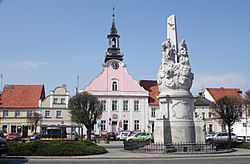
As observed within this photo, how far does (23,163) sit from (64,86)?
50301 mm

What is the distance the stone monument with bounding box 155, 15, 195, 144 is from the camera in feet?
86.2

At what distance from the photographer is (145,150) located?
1007 inches

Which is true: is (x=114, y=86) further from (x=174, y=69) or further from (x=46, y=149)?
(x=46, y=149)

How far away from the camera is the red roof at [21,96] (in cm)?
6894

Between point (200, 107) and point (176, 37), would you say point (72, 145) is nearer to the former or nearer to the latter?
point (176, 37)

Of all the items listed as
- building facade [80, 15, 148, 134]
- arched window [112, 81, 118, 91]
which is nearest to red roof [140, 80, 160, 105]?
building facade [80, 15, 148, 134]

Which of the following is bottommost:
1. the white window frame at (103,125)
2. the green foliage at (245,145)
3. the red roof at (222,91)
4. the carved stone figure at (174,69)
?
the green foliage at (245,145)

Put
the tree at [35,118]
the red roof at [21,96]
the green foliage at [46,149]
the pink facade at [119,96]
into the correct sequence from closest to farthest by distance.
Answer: the green foliage at [46,149] < the tree at [35,118] < the red roof at [21,96] < the pink facade at [119,96]

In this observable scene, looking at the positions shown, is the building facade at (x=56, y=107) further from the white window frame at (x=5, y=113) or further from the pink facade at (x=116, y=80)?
the white window frame at (x=5, y=113)

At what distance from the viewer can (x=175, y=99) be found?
26.7 m

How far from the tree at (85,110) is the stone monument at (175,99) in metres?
22.8

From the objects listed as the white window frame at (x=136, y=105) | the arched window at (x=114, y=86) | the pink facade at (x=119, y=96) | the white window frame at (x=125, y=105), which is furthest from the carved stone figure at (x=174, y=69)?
the white window frame at (x=136, y=105)

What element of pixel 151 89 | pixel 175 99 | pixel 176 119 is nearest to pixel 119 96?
pixel 151 89

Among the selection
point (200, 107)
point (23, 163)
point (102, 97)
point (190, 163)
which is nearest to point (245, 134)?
point (200, 107)
